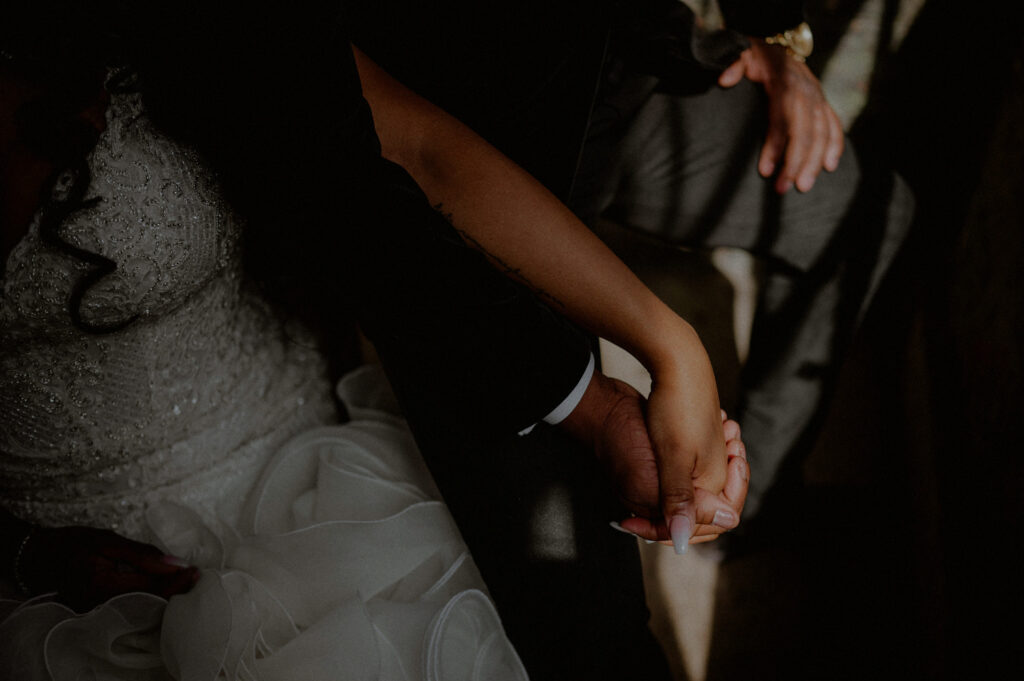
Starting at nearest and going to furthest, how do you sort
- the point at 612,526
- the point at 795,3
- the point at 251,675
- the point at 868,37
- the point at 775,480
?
the point at 251,675, the point at 612,526, the point at 795,3, the point at 775,480, the point at 868,37

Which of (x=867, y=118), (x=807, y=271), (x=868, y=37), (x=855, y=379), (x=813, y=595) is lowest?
(x=813, y=595)

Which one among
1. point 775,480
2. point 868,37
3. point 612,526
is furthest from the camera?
point 868,37

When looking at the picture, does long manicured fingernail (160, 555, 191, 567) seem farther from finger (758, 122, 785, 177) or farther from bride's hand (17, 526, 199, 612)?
finger (758, 122, 785, 177)

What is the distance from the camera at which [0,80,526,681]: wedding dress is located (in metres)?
0.61

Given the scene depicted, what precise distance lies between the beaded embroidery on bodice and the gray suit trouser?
50cm

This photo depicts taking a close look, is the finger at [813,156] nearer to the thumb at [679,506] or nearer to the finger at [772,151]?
the finger at [772,151]

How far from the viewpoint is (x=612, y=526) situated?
773mm

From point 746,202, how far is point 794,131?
0.12 m

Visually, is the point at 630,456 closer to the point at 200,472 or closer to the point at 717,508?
the point at 717,508

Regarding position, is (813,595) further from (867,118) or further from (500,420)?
(867,118)

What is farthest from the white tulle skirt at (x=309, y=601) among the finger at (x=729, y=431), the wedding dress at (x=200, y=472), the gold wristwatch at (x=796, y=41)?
the gold wristwatch at (x=796, y=41)

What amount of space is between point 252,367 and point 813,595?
1049 mm

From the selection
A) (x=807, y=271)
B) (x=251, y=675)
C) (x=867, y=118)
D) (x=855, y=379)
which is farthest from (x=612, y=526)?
(x=867, y=118)

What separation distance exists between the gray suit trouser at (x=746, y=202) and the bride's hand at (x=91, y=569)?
27.8 inches
